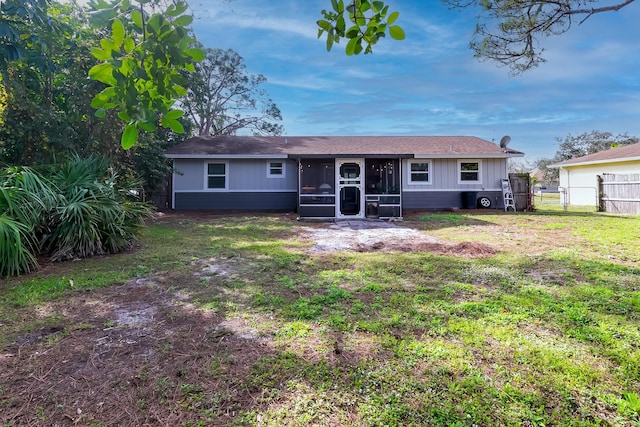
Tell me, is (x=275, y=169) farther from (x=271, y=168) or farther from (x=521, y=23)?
(x=521, y=23)

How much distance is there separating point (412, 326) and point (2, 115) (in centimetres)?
950

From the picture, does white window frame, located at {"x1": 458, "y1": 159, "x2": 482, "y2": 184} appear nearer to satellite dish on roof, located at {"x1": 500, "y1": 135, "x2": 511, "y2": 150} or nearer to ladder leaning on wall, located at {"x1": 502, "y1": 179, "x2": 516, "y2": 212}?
ladder leaning on wall, located at {"x1": 502, "y1": 179, "x2": 516, "y2": 212}

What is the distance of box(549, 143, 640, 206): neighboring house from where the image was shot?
15091 millimetres

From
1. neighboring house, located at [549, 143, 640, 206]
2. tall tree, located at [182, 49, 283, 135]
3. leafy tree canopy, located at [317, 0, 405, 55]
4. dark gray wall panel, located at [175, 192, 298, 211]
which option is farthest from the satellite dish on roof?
tall tree, located at [182, 49, 283, 135]

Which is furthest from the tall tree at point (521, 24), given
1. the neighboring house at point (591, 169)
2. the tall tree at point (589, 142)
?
the tall tree at point (589, 142)

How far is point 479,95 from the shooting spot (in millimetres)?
17312

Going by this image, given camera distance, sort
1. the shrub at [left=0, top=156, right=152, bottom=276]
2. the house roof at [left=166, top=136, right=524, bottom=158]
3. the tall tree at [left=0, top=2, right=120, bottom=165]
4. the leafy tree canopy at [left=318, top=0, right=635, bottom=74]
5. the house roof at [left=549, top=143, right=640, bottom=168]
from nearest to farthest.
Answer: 1. the leafy tree canopy at [left=318, top=0, right=635, bottom=74]
2. the shrub at [left=0, top=156, right=152, bottom=276]
3. the tall tree at [left=0, top=2, right=120, bottom=165]
4. the house roof at [left=166, top=136, right=524, bottom=158]
5. the house roof at [left=549, top=143, right=640, bottom=168]

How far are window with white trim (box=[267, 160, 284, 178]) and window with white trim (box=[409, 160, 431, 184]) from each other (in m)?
5.67

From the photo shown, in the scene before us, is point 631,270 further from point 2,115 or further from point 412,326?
point 2,115

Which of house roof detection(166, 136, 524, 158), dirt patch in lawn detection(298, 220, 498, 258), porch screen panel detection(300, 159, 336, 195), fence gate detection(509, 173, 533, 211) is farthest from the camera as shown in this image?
fence gate detection(509, 173, 533, 211)

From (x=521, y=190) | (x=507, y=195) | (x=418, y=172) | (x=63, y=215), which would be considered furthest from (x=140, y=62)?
(x=521, y=190)

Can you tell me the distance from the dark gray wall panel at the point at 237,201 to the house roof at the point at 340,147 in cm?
168

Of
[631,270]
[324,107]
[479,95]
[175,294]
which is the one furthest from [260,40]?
[324,107]

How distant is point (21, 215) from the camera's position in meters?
4.53
